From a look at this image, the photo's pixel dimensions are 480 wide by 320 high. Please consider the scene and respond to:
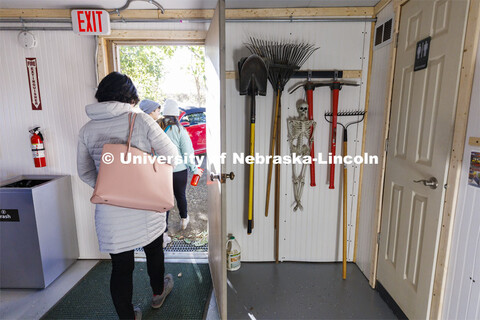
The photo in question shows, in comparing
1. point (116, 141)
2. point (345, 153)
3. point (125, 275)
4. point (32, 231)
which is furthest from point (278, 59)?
point (32, 231)

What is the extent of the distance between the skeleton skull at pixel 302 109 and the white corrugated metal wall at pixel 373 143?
555 millimetres

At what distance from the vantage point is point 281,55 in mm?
2143

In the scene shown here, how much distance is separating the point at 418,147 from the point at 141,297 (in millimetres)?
2245

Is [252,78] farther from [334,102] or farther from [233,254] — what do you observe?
[233,254]

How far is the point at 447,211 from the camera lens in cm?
136

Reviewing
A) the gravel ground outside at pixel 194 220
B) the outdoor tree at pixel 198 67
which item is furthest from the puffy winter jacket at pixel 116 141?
the outdoor tree at pixel 198 67

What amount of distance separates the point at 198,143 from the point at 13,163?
265cm

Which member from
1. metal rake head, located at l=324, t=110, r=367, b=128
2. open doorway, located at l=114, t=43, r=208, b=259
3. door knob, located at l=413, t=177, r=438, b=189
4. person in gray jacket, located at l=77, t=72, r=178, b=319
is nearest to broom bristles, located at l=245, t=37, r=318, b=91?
metal rake head, located at l=324, t=110, r=367, b=128

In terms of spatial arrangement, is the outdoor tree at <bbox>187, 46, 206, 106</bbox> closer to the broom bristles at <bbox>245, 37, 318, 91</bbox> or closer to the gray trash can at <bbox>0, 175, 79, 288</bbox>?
the broom bristles at <bbox>245, 37, 318, 91</bbox>

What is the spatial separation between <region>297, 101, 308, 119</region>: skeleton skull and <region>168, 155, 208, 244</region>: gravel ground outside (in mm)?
1294

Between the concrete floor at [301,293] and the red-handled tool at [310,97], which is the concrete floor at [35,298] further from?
the red-handled tool at [310,97]

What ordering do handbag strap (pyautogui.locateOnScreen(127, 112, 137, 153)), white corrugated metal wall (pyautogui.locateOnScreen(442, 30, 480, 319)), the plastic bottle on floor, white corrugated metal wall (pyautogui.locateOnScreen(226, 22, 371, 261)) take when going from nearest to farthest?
white corrugated metal wall (pyautogui.locateOnScreen(442, 30, 480, 319)) < handbag strap (pyautogui.locateOnScreen(127, 112, 137, 153)) < white corrugated metal wall (pyautogui.locateOnScreen(226, 22, 371, 261)) < the plastic bottle on floor

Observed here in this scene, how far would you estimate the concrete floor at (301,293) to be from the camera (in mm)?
1854

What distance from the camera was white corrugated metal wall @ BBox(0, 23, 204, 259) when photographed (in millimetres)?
2172
